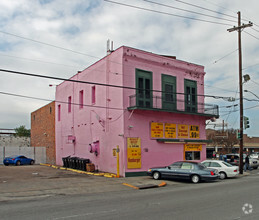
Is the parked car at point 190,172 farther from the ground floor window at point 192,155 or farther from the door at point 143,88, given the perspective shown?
the ground floor window at point 192,155

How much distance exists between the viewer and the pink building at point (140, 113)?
21.5 meters

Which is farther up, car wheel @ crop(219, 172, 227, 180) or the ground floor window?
the ground floor window

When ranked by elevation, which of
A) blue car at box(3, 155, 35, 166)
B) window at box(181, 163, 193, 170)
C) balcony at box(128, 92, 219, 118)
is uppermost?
balcony at box(128, 92, 219, 118)

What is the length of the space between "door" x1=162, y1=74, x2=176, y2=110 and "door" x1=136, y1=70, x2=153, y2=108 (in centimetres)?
140

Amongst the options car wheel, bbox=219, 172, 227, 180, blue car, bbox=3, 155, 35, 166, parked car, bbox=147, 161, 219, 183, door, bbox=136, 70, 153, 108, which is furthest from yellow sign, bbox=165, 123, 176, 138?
blue car, bbox=3, 155, 35, 166

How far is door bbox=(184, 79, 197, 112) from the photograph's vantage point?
25183 mm

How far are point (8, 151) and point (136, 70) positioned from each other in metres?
22.7

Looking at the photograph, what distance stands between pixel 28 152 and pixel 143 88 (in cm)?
2164

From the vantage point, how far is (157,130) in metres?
23.0

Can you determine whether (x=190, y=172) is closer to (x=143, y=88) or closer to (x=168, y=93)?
(x=143, y=88)

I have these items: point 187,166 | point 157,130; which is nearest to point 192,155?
point 157,130

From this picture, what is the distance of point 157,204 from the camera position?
10219 millimetres

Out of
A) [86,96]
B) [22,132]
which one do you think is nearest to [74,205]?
[86,96]

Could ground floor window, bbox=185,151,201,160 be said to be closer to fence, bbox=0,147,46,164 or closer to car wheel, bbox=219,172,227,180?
car wheel, bbox=219,172,227,180
